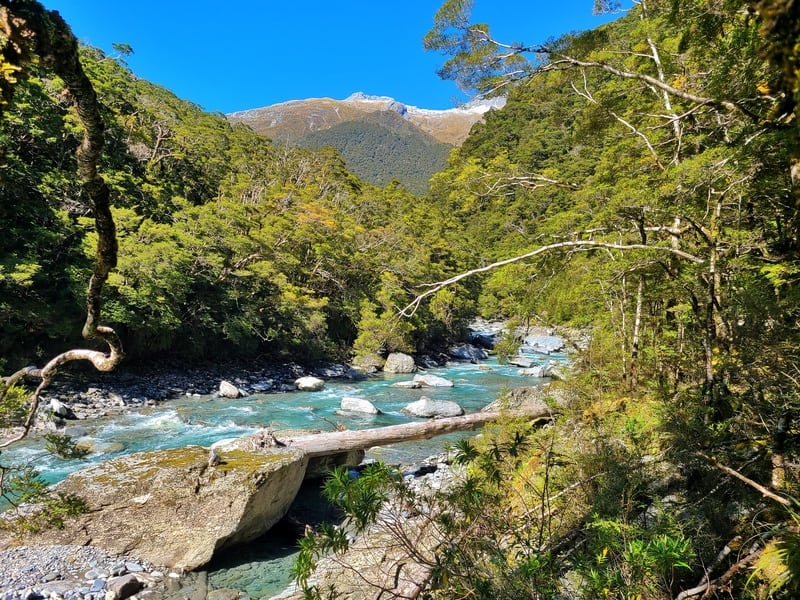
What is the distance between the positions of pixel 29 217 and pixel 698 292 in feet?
54.5

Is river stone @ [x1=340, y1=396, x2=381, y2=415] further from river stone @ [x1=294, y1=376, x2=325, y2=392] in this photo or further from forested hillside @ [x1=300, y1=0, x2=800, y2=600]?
forested hillside @ [x1=300, y1=0, x2=800, y2=600]

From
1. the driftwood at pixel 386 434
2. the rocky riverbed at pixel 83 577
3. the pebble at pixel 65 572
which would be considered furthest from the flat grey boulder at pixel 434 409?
the pebble at pixel 65 572

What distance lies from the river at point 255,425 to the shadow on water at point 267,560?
0.01 meters

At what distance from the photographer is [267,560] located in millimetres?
5742

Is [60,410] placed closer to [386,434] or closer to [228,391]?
[228,391]

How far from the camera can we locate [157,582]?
4.93m

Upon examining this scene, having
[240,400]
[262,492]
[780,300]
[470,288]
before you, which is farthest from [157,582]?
[470,288]

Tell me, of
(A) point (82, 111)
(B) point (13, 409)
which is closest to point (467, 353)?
(B) point (13, 409)

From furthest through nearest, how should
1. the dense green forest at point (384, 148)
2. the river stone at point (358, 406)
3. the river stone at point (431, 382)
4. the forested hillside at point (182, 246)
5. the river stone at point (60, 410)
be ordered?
the dense green forest at point (384, 148)
the river stone at point (431, 382)
the river stone at point (358, 406)
the forested hillside at point (182, 246)
the river stone at point (60, 410)

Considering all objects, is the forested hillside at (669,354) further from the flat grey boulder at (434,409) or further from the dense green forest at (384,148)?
the dense green forest at (384,148)

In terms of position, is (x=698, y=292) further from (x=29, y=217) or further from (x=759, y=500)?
(x=29, y=217)

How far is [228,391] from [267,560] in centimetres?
1022

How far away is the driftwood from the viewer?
7859 millimetres

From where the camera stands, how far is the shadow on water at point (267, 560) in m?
5.18
